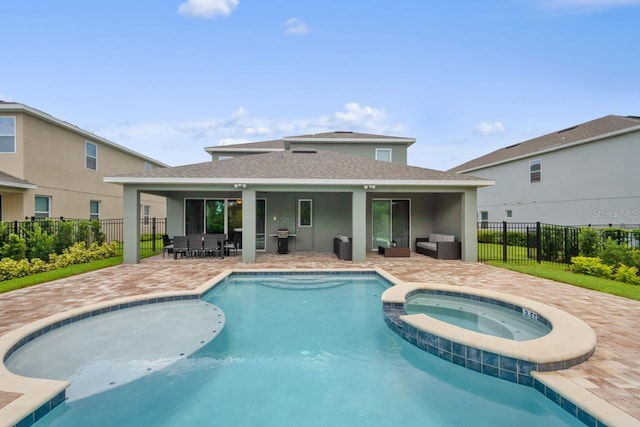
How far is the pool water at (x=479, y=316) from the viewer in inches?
216

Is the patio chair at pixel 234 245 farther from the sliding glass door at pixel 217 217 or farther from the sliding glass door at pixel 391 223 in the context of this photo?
the sliding glass door at pixel 391 223

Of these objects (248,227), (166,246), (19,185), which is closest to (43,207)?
(19,185)

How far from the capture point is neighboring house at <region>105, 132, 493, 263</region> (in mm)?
11445

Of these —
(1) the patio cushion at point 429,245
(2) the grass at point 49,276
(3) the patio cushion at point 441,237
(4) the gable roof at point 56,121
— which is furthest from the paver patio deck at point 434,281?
(4) the gable roof at point 56,121

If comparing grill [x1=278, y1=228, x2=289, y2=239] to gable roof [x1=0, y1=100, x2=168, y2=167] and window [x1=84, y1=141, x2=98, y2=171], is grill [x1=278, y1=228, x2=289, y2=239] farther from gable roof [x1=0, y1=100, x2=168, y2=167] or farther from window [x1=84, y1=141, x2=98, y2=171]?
window [x1=84, y1=141, x2=98, y2=171]

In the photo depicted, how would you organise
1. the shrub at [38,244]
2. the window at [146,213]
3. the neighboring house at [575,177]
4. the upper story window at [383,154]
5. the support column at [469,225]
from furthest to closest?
the window at [146,213], the upper story window at [383,154], the neighboring house at [575,177], the support column at [469,225], the shrub at [38,244]

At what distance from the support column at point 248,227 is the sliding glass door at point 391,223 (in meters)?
6.31

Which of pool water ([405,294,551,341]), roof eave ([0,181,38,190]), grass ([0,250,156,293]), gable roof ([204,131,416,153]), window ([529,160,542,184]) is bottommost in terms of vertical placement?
pool water ([405,294,551,341])

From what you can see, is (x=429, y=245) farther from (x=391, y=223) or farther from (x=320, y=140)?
(x=320, y=140)

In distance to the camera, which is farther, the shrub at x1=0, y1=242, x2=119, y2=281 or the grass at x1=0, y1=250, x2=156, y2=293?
the shrub at x1=0, y1=242, x2=119, y2=281

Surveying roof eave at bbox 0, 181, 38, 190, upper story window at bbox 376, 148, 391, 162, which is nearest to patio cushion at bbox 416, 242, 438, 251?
upper story window at bbox 376, 148, 391, 162

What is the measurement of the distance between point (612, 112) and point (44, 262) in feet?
101

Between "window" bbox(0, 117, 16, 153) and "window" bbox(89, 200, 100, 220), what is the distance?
4.81m

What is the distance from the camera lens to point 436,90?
1770 cm
